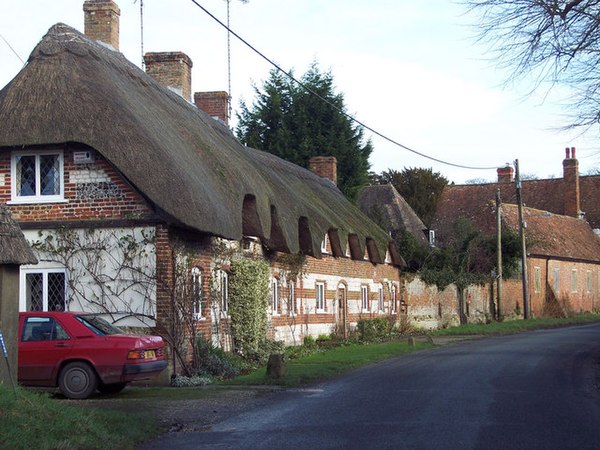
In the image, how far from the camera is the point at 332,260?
1252 inches

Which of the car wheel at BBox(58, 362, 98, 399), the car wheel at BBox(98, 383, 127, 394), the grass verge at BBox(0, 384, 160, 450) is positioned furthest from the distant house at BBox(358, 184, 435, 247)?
the grass verge at BBox(0, 384, 160, 450)

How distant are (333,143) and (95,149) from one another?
33.4m

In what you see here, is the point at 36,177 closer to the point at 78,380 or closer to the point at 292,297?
the point at 78,380

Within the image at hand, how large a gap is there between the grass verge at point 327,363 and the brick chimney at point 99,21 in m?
10.6

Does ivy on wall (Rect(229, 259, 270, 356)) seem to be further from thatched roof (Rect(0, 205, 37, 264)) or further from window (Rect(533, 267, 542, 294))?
window (Rect(533, 267, 542, 294))

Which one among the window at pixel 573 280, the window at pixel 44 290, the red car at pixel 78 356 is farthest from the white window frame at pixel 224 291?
the window at pixel 573 280

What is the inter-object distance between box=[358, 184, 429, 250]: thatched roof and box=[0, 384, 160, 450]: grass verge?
116 ft

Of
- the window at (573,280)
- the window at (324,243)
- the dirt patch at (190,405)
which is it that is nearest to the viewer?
the dirt patch at (190,405)

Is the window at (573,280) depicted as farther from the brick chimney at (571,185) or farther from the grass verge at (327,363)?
the grass verge at (327,363)

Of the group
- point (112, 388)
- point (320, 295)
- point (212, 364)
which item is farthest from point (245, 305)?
point (320, 295)

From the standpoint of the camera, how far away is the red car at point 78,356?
14984 millimetres

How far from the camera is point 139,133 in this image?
18.5m

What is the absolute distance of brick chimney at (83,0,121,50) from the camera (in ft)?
82.3

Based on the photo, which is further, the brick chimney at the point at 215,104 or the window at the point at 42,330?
the brick chimney at the point at 215,104
